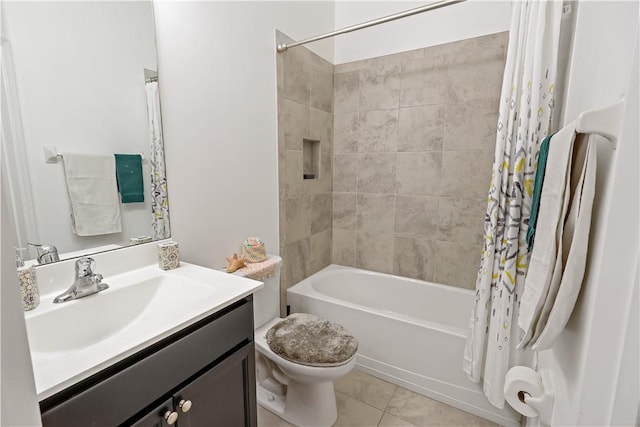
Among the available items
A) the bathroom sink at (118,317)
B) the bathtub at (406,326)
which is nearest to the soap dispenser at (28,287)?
the bathroom sink at (118,317)

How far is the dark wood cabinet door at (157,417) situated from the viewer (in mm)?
741

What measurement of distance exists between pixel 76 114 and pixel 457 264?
2.25 m

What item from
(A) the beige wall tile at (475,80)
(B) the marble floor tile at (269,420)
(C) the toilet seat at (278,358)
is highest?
(A) the beige wall tile at (475,80)

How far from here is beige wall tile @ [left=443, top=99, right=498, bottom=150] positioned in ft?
6.27

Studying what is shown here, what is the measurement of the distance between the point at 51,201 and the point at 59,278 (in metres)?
0.26

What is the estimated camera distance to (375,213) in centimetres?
242

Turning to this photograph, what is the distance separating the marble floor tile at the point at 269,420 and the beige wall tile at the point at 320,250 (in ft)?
3.29

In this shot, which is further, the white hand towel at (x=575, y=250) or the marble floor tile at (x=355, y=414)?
the marble floor tile at (x=355, y=414)

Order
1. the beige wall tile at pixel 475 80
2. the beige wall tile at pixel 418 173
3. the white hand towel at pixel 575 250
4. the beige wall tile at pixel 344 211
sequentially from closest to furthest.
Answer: the white hand towel at pixel 575 250
the beige wall tile at pixel 475 80
the beige wall tile at pixel 418 173
the beige wall tile at pixel 344 211

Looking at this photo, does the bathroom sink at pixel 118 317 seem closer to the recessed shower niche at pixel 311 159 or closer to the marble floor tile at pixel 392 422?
the marble floor tile at pixel 392 422

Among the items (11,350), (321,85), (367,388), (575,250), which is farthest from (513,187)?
(11,350)

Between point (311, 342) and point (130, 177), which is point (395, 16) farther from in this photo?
point (311, 342)

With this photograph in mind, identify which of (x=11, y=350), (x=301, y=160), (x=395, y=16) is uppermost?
(x=395, y=16)

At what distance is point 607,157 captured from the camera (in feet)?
1.47
